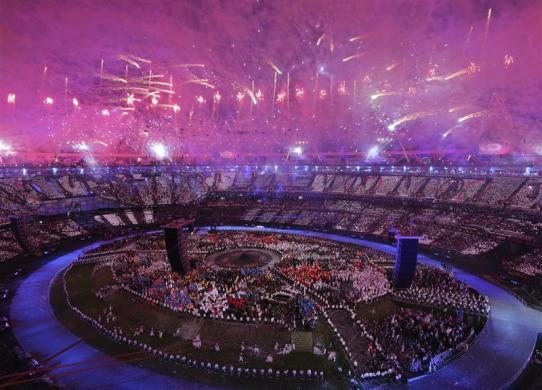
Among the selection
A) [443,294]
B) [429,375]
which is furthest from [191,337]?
[443,294]

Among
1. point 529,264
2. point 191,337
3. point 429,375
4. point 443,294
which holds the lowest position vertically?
point 429,375

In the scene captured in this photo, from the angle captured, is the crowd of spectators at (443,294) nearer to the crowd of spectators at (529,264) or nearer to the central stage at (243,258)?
the crowd of spectators at (529,264)

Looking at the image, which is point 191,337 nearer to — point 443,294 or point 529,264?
point 443,294

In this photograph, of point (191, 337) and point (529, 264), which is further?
point (529, 264)

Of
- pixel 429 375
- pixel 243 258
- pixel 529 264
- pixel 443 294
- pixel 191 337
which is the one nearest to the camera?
pixel 429 375

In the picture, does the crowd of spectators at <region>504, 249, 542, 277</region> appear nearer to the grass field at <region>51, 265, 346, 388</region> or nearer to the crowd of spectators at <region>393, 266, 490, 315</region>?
the crowd of spectators at <region>393, 266, 490, 315</region>

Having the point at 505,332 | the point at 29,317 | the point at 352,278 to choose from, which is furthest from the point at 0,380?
the point at 505,332
